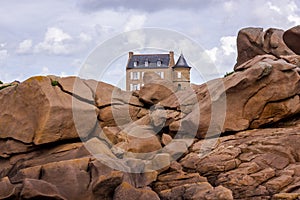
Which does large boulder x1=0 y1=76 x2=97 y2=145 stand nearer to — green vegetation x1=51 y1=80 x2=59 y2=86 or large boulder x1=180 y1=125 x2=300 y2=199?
green vegetation x1=51 y1=80 x2=59 y2=86

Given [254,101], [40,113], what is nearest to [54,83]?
[40,113]

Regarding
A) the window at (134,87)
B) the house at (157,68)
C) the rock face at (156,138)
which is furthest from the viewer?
the house at (157,68)

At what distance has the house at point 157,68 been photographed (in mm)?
43906

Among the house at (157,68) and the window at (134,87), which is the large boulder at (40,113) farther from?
the house at (157,68)

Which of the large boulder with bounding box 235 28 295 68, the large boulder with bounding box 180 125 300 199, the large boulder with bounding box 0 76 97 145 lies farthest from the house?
the large boulder with bounding box 180 125 300 199

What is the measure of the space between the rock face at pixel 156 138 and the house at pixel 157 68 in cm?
710

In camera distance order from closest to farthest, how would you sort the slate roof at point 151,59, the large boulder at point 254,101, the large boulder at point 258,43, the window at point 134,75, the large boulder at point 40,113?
the large boulder at point 40,113 < the large boulder at point 254,101 < the large boulder at point 258,43 < the window at point 134,75 < the slate roof at point 151,59

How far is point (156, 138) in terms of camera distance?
31.7 metres

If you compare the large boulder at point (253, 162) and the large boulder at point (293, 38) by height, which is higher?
the large boulder at point (293, 38)

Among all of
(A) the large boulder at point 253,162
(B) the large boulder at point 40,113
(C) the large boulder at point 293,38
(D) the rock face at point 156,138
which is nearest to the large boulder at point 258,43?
(C) the large boulder at point 293,38

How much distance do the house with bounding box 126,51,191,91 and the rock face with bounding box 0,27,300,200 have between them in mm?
7099

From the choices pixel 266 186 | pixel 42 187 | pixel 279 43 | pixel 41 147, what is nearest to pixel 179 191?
pixel 266 186

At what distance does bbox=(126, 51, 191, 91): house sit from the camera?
43906 mm

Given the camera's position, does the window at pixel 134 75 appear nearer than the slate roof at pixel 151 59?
Yes
